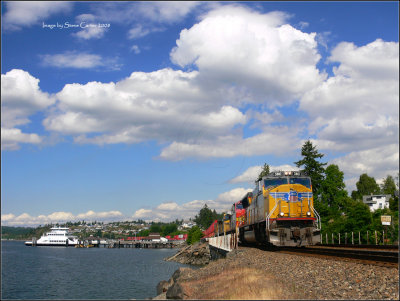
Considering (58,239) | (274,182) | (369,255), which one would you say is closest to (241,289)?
Answer: (369,255)

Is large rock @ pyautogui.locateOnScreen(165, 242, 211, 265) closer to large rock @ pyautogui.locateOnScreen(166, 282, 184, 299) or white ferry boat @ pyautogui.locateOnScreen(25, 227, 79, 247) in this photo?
large rock @ pyautogui.locateOnScreen(166, 282, 184, 299)

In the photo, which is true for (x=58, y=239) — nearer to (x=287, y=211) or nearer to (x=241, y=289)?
(x=287, y=211)

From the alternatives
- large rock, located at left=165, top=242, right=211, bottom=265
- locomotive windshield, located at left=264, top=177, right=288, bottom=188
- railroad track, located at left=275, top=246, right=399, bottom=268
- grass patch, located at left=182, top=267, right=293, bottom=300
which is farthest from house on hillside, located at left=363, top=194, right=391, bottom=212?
grass patch, located at left=182, top=267, right=293, bottom=300

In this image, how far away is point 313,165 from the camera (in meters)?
72.7

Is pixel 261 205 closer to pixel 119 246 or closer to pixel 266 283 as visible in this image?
pixel 266 283

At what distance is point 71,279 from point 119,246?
154m

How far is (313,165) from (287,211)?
49.7 m

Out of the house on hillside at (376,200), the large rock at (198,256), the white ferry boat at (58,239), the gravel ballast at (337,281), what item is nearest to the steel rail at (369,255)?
the gravel ballast at (337,281)

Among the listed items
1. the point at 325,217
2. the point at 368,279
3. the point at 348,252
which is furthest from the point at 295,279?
the point at 325,217

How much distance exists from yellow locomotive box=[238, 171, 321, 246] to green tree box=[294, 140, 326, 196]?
46502mm

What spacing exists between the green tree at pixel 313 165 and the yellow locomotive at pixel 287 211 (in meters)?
46.5

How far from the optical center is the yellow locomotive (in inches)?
977

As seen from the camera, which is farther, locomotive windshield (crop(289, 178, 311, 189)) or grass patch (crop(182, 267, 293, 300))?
locomotive windshield (crop(289, 178, 311, 189))

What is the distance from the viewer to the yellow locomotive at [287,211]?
24.8 m
